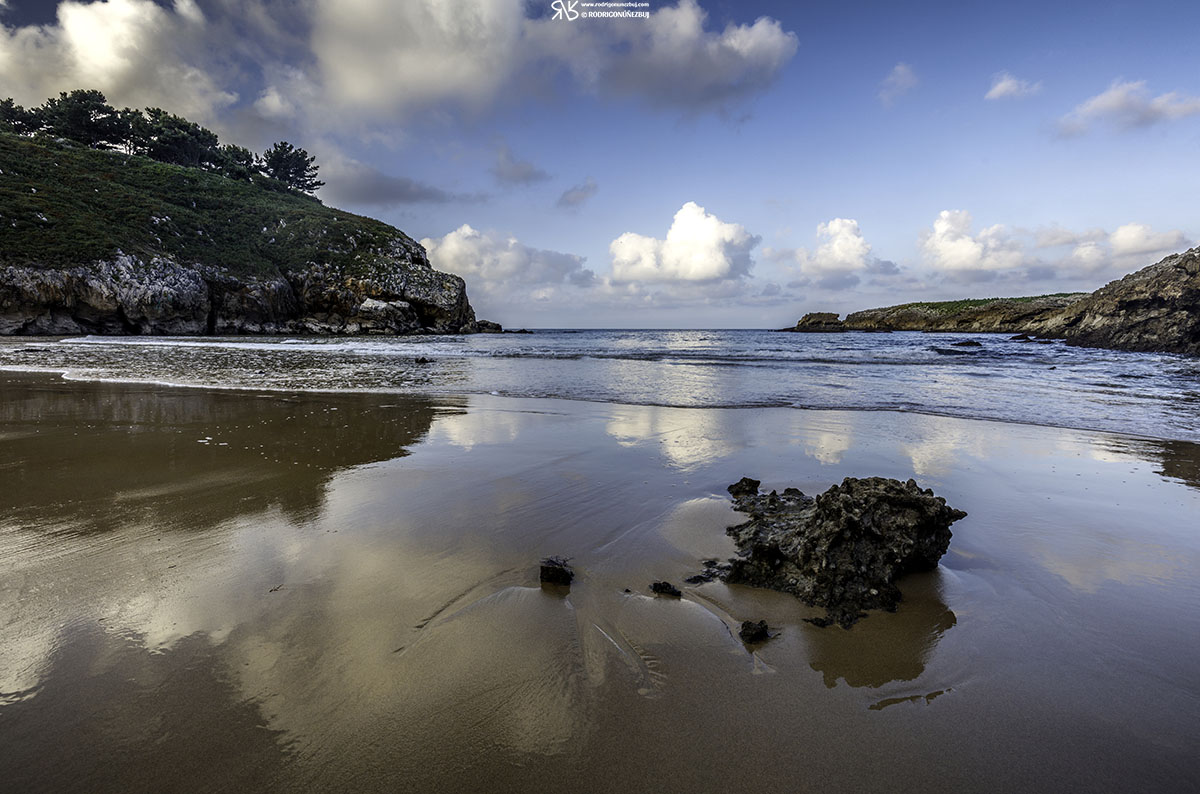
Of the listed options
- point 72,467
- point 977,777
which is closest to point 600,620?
point 977,777

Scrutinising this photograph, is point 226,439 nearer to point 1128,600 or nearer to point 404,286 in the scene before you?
point 1128,600

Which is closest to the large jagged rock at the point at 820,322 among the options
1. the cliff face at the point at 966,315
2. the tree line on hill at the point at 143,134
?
the cliff face at the point at 966,315

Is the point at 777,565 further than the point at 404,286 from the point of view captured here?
No

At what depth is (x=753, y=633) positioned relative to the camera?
7.58ft

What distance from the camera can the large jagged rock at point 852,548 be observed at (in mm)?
2695

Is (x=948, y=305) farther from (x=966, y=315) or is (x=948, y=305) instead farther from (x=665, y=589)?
(x=665, y=589)

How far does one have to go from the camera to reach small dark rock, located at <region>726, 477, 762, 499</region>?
4336 millimetres

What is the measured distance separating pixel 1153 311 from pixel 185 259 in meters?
61.9

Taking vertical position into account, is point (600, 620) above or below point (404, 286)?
below

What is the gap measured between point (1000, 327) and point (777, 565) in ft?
240

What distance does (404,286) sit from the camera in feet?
157

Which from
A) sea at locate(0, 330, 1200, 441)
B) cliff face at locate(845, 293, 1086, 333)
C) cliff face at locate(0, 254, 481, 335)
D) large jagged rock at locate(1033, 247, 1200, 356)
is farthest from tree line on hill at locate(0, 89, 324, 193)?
cliff face at locate(845, 293, 1086, 333)

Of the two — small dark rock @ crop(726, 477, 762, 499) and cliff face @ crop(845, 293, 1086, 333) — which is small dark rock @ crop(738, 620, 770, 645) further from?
cliff face @ crop(845, 293, 1086, 333)

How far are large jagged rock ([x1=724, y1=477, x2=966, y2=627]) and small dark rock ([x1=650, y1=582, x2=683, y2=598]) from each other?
15.6 inches
